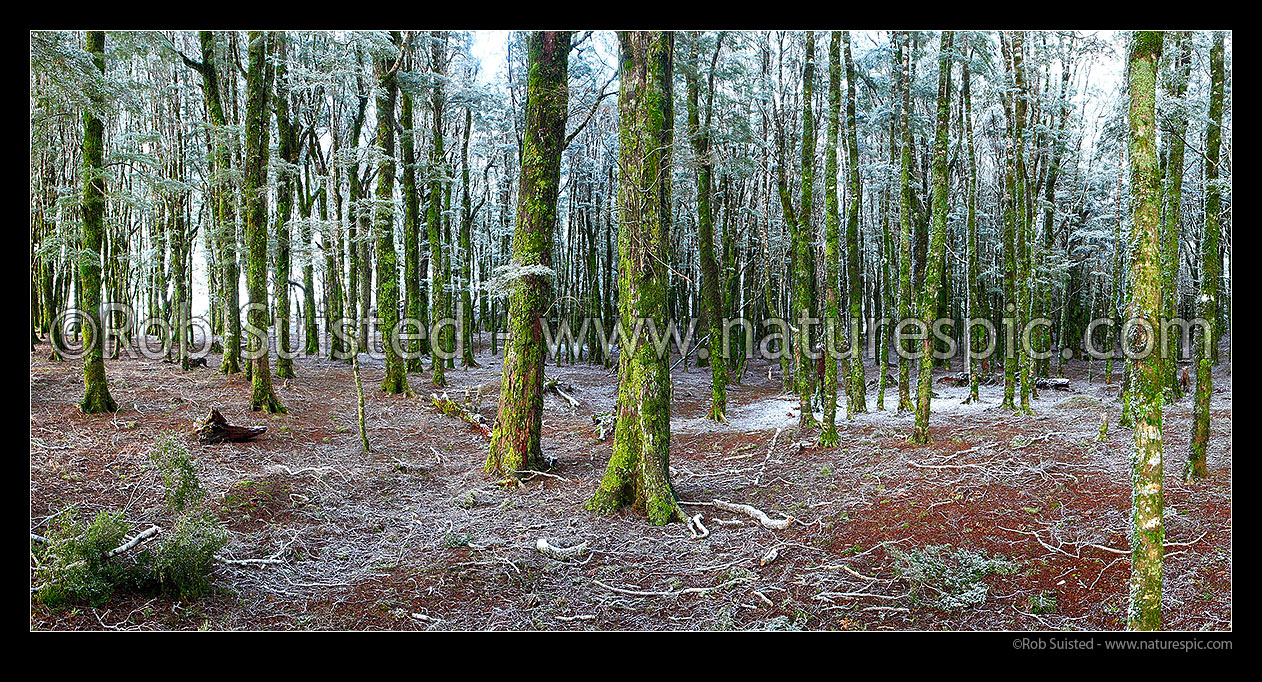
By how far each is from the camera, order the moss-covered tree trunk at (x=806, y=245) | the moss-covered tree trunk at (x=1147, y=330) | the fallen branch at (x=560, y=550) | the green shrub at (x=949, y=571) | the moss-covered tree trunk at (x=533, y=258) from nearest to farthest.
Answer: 1. the moss-covered tree trunk at (x=1147, y=330)
2. the green shrub at (x=949, y=571)
3. the fallen branch at (x=560, y=550)
4. the moss-covered tree trunk at (x=533, y=258)
5. the moss-covered tree trunk at (x=806, y=245)

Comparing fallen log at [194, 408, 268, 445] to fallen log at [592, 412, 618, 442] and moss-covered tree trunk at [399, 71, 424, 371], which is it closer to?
fallen log at [592, 412, 618, 442]

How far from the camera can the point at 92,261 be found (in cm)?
905

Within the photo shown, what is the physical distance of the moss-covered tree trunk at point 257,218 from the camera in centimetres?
1033

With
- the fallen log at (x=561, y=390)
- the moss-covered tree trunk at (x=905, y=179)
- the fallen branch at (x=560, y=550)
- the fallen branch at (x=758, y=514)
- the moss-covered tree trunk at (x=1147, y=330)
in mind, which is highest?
the moss-covered tree trunk at (x=905, y=179)

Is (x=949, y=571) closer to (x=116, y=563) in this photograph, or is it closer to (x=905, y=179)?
(x=116, y=563)

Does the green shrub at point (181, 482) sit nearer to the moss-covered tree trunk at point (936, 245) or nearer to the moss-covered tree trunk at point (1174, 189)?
the moss-covered tree trunk at point (1174, 189)

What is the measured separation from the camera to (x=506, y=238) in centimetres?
2780

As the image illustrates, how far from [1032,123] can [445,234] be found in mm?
18235

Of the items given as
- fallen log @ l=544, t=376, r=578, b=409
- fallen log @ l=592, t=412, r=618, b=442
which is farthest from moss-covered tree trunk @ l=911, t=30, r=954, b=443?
fallen log @ l=544, t=376, r=578, b=409

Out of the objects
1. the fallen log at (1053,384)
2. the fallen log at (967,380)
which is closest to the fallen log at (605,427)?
the fallen log at (967,380)

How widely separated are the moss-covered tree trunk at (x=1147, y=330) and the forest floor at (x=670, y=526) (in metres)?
1.04

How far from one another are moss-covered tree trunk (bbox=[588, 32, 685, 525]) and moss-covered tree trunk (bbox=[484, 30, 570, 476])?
1716mm

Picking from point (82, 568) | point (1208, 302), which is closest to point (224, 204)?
point (82, 568)

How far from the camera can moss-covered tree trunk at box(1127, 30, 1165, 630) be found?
3418mm
